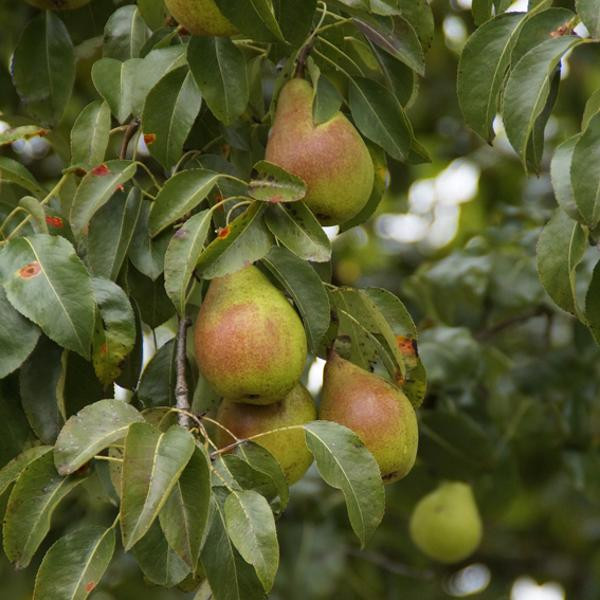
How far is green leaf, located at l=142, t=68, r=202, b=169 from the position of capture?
1542mm

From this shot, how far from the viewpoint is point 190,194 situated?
1445mm

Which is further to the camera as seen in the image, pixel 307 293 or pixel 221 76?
pixel 221 76

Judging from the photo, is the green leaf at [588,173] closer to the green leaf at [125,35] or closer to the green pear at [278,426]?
the green pear at [278,426]

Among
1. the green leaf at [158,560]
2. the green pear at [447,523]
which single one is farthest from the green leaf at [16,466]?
the green pear at [447,523]

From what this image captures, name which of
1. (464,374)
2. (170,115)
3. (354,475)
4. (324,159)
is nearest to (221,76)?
(170,115)

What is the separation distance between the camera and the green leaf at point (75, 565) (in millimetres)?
1246

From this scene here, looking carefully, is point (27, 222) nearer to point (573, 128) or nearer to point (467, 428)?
point (467, 428)

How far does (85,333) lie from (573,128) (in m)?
2.50

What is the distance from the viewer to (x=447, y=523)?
2494 millimetres

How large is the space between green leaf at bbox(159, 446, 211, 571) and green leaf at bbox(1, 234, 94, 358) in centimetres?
19

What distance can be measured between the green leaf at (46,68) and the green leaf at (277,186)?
0.56 m

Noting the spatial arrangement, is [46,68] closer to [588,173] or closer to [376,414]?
[376,414]

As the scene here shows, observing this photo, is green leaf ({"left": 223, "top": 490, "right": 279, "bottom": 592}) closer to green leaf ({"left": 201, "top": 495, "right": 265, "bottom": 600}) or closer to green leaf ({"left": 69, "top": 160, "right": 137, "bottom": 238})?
green leaf ({"left": 201, "top": 495, "right": 265, "bottom": 600})

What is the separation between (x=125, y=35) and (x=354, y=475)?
2.42ft
